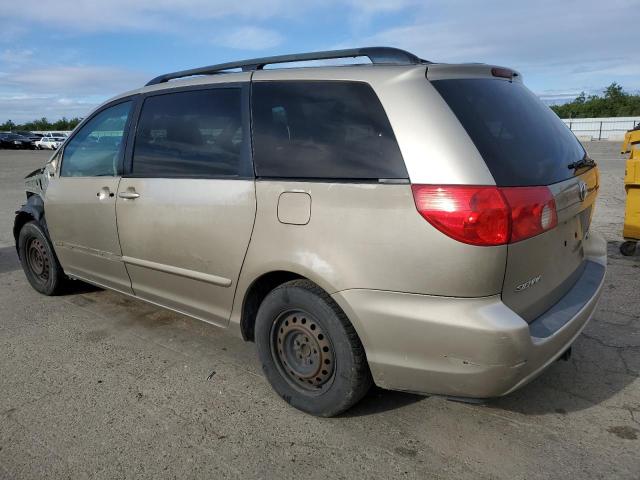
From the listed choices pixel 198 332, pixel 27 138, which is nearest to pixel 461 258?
pixel 198 332

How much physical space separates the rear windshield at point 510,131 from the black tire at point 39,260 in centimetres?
382

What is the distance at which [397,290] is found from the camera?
2262mm

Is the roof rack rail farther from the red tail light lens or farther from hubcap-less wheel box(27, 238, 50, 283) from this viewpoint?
hubcap-less wheel box(27, 238, 50, 283)

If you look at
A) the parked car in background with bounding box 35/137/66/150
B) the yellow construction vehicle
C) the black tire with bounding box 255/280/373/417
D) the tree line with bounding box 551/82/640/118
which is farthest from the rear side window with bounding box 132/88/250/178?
the tree line with bounding box 551/82/640/118

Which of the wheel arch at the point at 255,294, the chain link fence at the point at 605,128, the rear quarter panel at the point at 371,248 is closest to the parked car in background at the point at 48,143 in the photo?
the chain link fence at the point at 605,128

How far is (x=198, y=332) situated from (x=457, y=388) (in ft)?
7.39

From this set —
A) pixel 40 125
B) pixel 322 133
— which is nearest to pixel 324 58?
pixel 322 133

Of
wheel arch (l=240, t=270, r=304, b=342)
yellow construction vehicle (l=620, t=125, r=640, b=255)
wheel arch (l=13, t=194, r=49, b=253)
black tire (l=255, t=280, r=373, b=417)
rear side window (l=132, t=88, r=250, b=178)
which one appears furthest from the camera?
yellow construction vehicle (l=620, t=125, r=640, b=255)

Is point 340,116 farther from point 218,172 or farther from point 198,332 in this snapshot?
point 198,332

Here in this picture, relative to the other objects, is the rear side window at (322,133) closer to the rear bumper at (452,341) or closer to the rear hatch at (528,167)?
the rear hatch at (528,167)

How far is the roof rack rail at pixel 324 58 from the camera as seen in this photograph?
8.48ft

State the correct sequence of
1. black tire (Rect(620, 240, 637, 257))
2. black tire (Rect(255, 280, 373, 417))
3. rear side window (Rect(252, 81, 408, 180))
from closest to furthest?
1. rear side window (Rect(252, 81, 408, 180))
2. black tire (Rect(255, 280, 373, 417))
3. black tire (Rect(620, 240, 637, 257))

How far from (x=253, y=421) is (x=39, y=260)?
10.6ft

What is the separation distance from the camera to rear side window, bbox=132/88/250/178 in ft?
9.73
